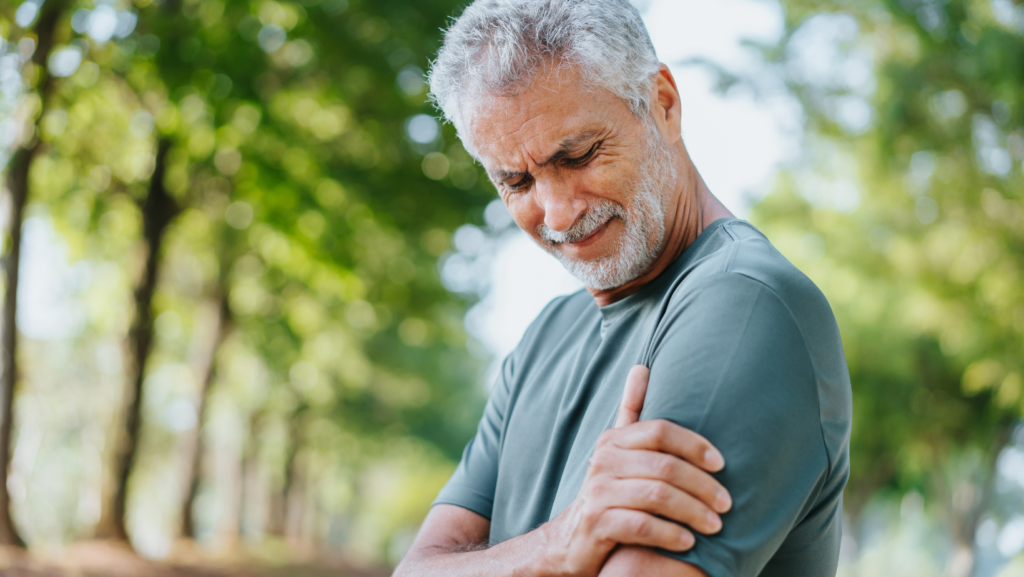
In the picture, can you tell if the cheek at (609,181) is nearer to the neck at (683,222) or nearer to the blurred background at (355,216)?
the neck at (683,222)

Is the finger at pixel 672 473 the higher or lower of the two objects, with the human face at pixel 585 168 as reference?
lower

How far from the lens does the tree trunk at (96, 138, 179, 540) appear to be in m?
11.9

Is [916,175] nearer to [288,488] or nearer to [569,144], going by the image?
[569,144]

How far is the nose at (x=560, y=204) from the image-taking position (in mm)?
1880

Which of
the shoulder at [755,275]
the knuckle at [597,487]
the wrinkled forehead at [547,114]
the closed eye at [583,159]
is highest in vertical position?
the wrinkled forehead at [547,114]

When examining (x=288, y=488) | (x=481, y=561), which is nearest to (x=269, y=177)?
(x=481, y=561)

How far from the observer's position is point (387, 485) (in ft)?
160

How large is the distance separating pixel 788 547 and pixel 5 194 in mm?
9825

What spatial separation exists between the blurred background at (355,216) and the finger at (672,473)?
7.07m

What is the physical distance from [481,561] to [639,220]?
0.86 meters

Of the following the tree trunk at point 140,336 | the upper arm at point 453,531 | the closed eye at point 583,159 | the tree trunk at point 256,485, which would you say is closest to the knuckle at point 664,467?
the closed eye at point 583,159

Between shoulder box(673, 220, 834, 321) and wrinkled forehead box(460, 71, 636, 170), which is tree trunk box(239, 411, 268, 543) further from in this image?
shoulder box(673, 220, 834, 321)

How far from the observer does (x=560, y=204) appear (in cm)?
188

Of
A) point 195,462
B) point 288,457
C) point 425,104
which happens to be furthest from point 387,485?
point 425,104
